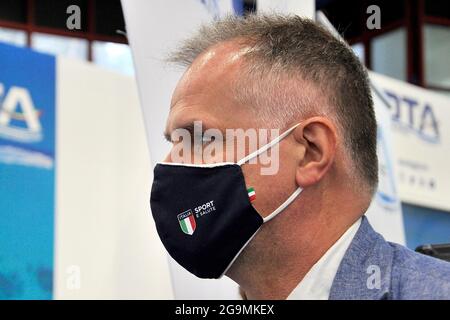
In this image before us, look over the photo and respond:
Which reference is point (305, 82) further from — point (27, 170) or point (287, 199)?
point (27, 170)

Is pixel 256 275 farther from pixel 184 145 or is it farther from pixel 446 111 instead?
pixel 446 111

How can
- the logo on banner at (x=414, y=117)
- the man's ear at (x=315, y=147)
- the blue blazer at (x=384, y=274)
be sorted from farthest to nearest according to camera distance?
1. the logo on banner at (x=414, y=117)
2. the man's ear at (x=315, y=147)
3. the blue blazer at (x=384, y=274)

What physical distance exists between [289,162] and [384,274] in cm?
28

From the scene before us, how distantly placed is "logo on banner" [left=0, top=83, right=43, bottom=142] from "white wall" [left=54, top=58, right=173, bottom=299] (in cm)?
A: 11

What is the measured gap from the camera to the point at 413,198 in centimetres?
446

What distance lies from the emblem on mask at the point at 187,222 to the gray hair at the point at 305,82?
246 millimetres

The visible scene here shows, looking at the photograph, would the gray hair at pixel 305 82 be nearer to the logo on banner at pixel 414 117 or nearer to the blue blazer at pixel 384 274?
the blue blazer at pixel 384 274

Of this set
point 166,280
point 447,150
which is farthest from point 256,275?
point 447,150

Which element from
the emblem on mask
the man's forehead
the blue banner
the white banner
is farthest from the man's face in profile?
the white banner

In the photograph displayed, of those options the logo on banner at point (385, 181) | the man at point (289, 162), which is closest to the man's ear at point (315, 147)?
the man at point (289, 162)

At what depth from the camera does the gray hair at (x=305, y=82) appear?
1.23 meters

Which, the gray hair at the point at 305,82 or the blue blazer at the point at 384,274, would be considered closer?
the blue blazer at the point at 384,274

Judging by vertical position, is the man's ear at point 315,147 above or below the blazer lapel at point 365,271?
above

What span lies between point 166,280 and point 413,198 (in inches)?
95.5
